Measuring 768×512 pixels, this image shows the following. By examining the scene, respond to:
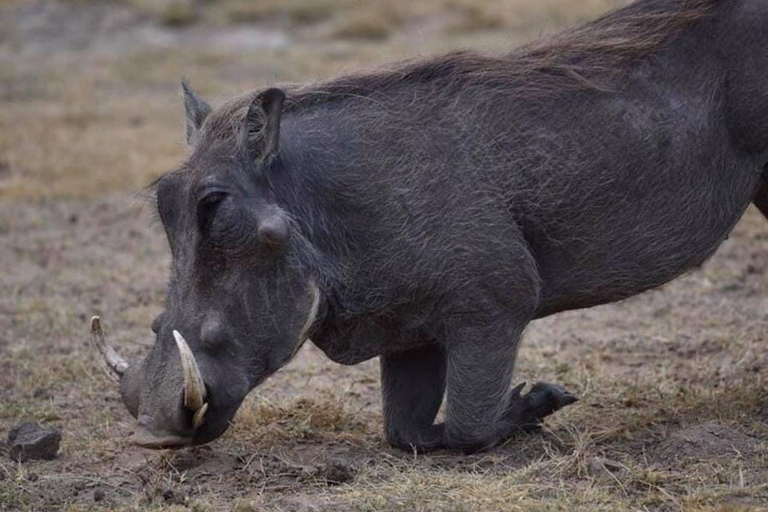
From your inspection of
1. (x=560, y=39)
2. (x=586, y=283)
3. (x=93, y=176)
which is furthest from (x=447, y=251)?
(x=93, y=176)

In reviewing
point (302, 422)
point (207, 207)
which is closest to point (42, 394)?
point (302, 422)

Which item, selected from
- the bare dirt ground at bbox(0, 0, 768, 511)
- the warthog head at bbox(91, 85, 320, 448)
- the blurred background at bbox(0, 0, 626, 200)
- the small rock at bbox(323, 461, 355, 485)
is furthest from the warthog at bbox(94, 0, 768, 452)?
the blurred background at bbox(0, 0, 626, 200)

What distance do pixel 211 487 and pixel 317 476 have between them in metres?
0.30

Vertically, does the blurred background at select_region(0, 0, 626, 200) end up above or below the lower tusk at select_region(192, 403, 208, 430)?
above

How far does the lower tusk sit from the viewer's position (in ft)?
13.1

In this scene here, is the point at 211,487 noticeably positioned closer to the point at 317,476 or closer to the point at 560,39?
the point at 317,476

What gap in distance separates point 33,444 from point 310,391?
3.67ft

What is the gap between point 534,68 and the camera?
4.49m

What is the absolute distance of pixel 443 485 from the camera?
3.90 m

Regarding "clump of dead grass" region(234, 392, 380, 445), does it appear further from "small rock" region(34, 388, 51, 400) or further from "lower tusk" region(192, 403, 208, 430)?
"small rock" region(34, 388, 51, 400)

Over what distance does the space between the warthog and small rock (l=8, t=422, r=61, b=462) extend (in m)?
0.37

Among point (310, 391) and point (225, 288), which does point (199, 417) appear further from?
point (310, 391)

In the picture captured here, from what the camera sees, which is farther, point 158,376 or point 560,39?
point 560,39

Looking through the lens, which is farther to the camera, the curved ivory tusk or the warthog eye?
the warthog eye
